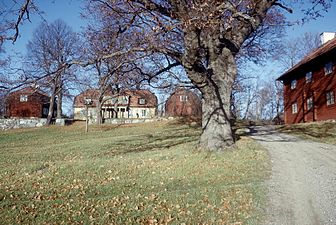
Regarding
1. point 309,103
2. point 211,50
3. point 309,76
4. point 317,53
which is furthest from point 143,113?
point 211,50

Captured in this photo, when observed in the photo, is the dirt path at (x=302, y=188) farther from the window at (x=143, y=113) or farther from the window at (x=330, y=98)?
the window at (x=143, y=113)

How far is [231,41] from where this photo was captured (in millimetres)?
12258

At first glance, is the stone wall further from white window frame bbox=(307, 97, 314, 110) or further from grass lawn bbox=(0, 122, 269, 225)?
white window frame bbox=(307, 97, 314, 110)

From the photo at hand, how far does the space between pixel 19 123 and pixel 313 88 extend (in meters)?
36.5

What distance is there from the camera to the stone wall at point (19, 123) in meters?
39.1

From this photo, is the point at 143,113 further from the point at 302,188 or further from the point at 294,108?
the point at 302,188

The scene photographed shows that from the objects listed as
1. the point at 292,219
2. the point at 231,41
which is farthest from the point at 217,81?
the point at 292,219

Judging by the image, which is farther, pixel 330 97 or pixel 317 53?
pixel 317 53

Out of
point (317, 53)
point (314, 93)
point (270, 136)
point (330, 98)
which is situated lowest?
point (270, 136)

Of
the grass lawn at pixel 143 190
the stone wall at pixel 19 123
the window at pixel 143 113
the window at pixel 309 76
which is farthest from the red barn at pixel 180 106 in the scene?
the grass lawn at pixel 143 190

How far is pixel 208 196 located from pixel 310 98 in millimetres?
28179

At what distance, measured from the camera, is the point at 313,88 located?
100.0 ft

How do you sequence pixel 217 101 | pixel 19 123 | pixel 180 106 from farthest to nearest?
pixel 180 106
pixel 19 123
pixel 217 101

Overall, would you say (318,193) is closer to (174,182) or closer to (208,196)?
(208,196)
